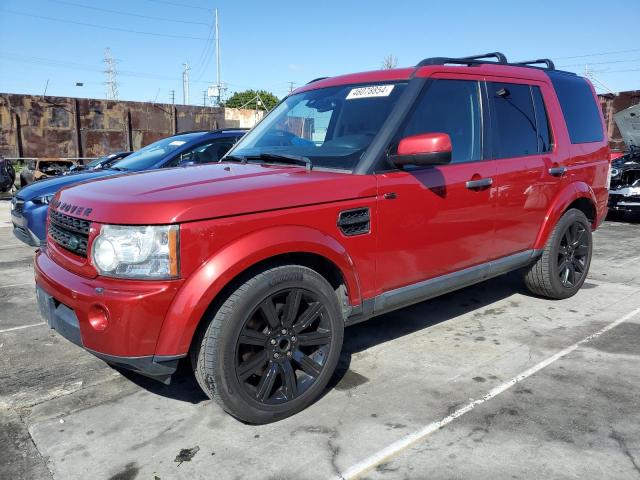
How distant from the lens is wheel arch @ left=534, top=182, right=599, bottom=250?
455cm

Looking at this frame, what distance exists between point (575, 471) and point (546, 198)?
2581 millimetres

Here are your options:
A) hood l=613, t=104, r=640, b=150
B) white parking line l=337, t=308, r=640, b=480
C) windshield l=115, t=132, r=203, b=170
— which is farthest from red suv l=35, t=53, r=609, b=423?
hood l=613, t=104, r=640, b=150

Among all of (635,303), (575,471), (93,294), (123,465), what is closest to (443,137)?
(575,471)

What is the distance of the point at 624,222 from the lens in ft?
34.2

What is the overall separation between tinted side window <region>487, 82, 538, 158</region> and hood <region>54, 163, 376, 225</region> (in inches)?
56.7

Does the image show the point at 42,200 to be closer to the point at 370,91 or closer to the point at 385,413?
the point at 370,91

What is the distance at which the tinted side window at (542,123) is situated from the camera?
14.6 feet

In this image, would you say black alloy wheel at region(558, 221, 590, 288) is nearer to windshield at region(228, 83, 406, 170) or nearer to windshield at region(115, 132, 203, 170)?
windshield at region(228, 83, 406, 170)

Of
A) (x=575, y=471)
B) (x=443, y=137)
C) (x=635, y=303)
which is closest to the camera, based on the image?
(x=575, y=471)

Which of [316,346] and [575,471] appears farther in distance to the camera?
[316,346]

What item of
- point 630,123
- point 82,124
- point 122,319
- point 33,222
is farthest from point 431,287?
point 82,124

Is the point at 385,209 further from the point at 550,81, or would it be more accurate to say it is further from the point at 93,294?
the point at 550,81

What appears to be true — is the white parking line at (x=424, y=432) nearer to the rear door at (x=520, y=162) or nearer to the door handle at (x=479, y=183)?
the rear door at (x=520, y=162)

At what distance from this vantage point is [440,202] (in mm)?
3516
